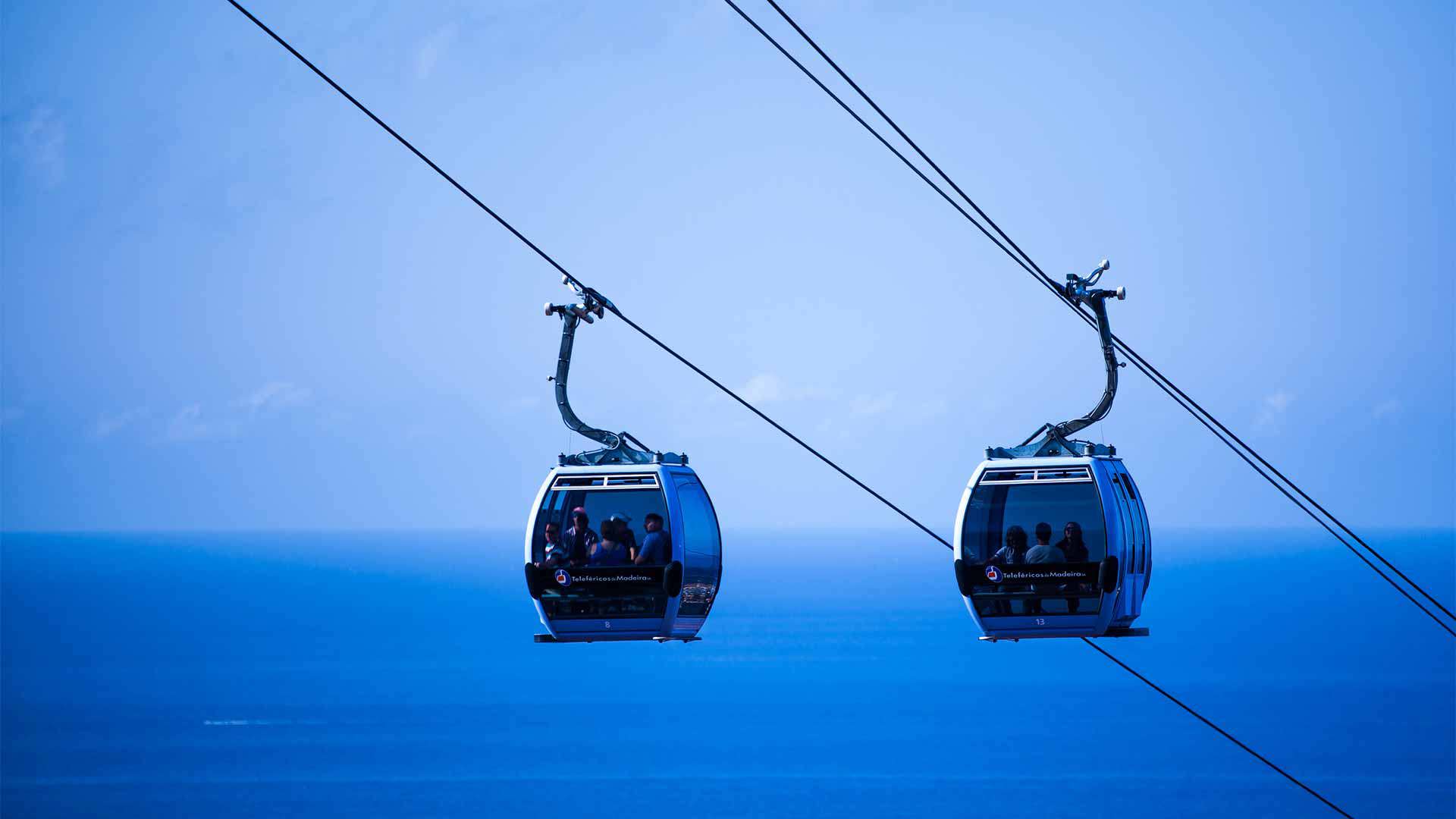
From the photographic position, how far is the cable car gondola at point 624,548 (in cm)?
1920

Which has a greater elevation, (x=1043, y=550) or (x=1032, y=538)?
(x=1032, y=538)

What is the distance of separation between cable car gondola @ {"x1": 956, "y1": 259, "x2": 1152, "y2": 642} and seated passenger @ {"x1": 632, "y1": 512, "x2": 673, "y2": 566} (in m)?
3.18

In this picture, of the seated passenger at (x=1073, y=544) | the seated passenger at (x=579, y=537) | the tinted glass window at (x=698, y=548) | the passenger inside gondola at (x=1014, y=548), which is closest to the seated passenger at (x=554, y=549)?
the seated passenger at (x=579, y=537)

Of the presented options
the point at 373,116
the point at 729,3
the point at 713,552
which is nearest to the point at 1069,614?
the point at 713,552

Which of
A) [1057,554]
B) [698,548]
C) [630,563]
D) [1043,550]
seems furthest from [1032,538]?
[630,563]

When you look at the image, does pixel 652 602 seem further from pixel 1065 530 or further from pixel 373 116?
pixel 373 116

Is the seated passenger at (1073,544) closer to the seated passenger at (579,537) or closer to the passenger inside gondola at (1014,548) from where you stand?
the passenger inside gondola at (1014,548)

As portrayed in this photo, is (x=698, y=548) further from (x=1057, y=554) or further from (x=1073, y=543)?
(x=1073, y=543)

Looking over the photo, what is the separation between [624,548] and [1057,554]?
4823 millimetres

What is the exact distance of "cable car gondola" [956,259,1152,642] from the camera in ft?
61.5

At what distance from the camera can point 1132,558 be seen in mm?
19172

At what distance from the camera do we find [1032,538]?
65.1 ft

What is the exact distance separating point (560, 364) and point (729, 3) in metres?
5.28

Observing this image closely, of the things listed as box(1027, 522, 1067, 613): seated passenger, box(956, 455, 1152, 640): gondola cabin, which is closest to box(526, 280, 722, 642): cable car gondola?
box(956, 455, 1152, 640): gondola cabin
